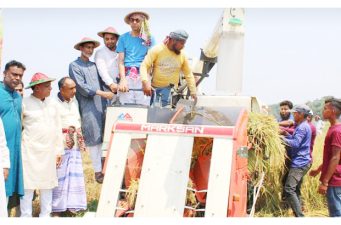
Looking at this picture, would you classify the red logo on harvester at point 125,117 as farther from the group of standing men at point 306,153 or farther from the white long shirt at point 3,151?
the group of standing men at point 306,153

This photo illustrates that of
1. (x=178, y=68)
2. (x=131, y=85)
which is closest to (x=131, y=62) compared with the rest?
(x=131, y=85)

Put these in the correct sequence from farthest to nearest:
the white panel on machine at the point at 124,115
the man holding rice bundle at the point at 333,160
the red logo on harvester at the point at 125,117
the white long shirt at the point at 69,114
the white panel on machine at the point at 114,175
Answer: the white long shirt at the point at 69,114 → the red logo on harvester at the point at 125,117 → the white panel on machine at the point at 124,115 → the man holding rice bundle at the point at 333,160 → the white panel on machine at the point at 114,175

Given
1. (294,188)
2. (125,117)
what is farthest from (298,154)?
(125,117)

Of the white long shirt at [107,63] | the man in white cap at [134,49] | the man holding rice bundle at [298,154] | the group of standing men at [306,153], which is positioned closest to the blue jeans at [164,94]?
the man in white cap at [134,49]

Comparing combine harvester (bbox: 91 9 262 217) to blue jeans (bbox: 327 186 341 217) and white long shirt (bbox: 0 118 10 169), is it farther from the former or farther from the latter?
blue jeans (bbox: 327 186 341 217)

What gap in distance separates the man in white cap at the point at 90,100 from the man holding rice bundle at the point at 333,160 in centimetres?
287

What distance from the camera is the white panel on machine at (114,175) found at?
15.1 ft

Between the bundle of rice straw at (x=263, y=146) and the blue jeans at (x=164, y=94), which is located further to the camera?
the blue jeans at (x=164, y=94)

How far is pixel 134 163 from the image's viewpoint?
196 inches

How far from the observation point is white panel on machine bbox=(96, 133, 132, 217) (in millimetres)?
4617

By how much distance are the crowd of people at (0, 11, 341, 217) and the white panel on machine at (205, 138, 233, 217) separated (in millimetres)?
1780

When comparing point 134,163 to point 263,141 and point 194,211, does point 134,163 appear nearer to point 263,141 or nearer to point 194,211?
point 194,211

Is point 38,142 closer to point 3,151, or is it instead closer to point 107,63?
point 3,151

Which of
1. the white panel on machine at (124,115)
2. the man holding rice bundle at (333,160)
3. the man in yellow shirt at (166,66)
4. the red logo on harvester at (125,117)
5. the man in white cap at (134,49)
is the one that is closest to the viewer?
the man holding rice bundle at (333,160)
